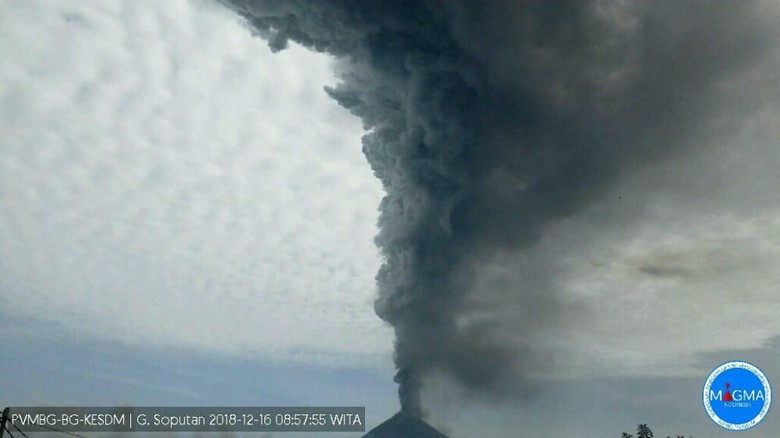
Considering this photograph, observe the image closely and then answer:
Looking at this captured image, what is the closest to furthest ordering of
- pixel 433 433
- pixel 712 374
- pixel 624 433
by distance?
pixel 712 374, pixel 624 433, pixel 433 433

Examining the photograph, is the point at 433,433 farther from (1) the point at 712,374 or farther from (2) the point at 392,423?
(1) the point at 712,374

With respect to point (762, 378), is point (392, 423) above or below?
above

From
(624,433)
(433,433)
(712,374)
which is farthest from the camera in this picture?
(433,433)

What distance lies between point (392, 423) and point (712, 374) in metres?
134

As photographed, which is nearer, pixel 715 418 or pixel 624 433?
pixel 715 418

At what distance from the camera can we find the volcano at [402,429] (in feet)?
429

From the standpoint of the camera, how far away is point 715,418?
2995 cm

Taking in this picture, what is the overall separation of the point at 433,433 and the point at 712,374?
12946 centimetres

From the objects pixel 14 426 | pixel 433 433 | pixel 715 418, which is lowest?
pixel 715 418

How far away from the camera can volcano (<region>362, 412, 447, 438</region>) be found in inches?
5153

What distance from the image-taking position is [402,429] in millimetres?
136500

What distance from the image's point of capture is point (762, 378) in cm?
2933

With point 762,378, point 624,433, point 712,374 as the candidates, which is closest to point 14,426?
point 712,374

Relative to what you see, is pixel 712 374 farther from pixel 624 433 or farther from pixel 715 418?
pixel 624 433
